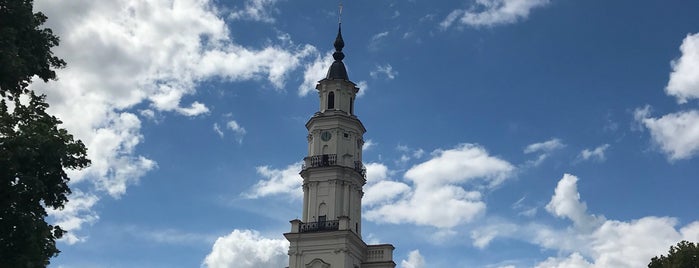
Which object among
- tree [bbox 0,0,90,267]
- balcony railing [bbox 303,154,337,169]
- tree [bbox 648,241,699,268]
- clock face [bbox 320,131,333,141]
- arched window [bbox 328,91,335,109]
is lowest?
tree [bbox 0,0,90,267]

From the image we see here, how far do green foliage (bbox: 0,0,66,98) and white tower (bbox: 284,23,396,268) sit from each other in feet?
139

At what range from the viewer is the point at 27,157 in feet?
76.7

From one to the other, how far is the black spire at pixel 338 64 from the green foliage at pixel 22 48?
161 ft

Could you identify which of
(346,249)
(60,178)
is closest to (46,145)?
(60,178)

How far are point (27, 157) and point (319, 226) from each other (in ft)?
148

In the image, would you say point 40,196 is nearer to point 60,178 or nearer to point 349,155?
point 60,178

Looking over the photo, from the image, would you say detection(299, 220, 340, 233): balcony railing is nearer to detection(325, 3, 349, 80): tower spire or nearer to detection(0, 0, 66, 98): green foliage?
detection(325, 3, 349, 80): tower spire

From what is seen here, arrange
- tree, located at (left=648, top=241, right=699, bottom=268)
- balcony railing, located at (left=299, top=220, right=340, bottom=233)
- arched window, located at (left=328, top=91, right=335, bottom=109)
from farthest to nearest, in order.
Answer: arched window, located at (left=328, top=91, right=335, bottom=109) < balcony railing, located at (left=299, top=220, right=340, bottom=233) < tree, located at (left=648, top=241, right=699, bottom=268)

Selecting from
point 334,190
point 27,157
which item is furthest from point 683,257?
point 27,157

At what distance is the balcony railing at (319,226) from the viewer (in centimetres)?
6694

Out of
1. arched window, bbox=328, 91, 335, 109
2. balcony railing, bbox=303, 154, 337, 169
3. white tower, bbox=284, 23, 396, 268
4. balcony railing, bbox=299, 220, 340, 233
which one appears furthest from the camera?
arched window, bbox=328, 91, 335, 109

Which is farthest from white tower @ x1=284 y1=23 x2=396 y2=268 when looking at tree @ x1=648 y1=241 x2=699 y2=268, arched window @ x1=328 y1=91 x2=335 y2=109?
tree @ x1=648 y1=241 x2=699 y2=268

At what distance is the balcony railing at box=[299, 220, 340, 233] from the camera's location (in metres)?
66.9

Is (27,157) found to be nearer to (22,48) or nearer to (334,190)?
(22,48)
